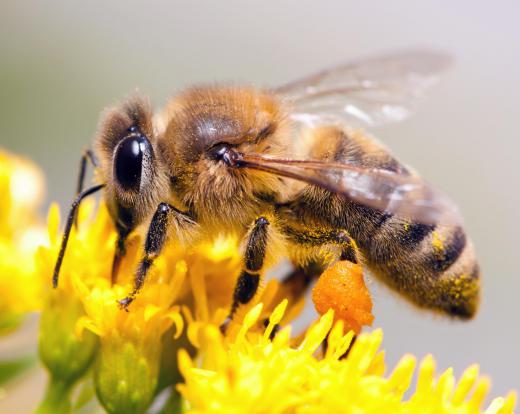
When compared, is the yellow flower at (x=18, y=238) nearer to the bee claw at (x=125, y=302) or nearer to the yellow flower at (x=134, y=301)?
the yellow flower at (x=134, y=301)

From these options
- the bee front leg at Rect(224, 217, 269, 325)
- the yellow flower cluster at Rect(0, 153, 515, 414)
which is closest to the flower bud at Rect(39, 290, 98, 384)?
the yellow flower cluster at Rect(0, 153, 515, 414)

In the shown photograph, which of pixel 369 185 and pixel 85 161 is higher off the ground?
pixel 369 185

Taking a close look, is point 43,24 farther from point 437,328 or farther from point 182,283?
point 182,283

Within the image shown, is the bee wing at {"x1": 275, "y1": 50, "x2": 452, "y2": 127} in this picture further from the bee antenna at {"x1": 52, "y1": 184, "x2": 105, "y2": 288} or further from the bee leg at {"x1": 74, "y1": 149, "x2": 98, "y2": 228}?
the bee antenna at {"x1": 52, "y1": 184, "x2": 105, "y2": 288}

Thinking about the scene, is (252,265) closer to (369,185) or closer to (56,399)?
(369,185)

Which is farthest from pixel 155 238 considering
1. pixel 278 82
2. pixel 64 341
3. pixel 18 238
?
pixel 278 82

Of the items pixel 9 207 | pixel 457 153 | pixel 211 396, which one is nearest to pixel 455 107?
pixel 457 153

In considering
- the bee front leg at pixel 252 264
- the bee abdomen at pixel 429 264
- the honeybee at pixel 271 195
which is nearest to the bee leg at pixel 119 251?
the honeybee at pixel 271 195
